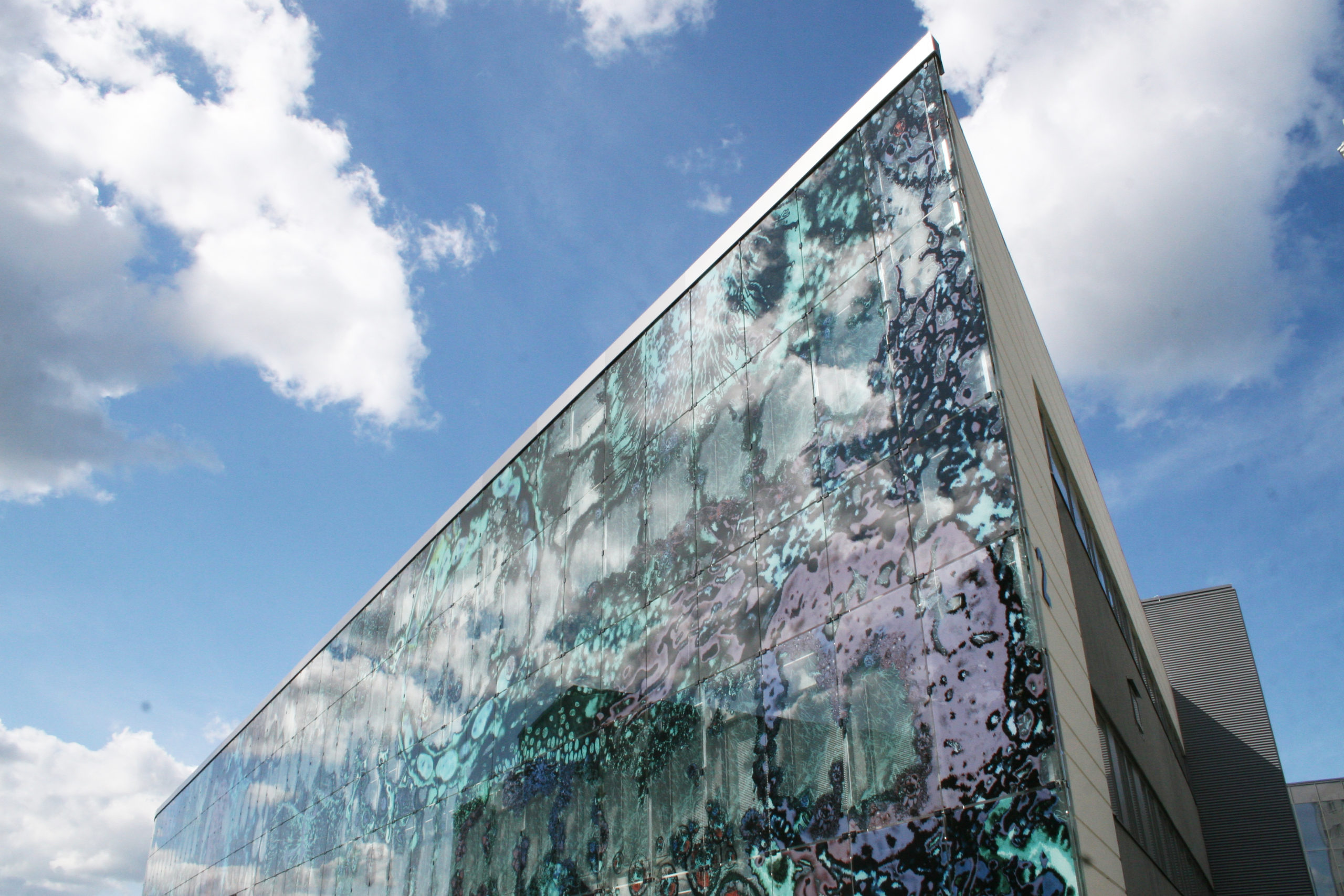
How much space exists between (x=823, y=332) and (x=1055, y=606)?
4650 millimetres

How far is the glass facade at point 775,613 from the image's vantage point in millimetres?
8664

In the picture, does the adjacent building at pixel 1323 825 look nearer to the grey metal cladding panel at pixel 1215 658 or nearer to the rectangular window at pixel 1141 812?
the grey metal cladding panel at pixel 1215 658

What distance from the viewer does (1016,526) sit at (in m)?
8.66

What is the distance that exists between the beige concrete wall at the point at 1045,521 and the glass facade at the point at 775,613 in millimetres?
261

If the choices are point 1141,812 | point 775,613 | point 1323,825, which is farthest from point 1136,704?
point 1323,825

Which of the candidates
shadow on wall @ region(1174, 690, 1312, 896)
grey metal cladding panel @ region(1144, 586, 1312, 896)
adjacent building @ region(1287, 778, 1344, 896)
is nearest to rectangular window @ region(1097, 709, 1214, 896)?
shadow on wall @ region(1174, 690, 1312, 896)

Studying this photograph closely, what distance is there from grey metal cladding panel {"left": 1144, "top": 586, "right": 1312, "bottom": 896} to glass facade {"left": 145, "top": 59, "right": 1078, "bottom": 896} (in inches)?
878

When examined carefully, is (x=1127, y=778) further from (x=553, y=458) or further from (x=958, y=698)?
(x=553, y=458)

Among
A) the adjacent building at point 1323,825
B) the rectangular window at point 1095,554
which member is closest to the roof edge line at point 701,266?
the rectangular window at point 1095,554

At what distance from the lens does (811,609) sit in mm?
10789

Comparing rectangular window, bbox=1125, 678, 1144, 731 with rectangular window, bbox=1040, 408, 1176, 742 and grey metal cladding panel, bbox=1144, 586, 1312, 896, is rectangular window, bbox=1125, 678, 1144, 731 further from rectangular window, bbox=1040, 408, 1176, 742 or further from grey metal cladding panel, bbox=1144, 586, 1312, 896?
grey metal cladding panel, bbox=1144, 586, 1312, 896

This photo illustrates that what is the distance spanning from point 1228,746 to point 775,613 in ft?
82.2

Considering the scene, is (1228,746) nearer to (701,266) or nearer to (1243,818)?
(1243,818)

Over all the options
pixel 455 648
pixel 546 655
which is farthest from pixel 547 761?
pixel 455 648
